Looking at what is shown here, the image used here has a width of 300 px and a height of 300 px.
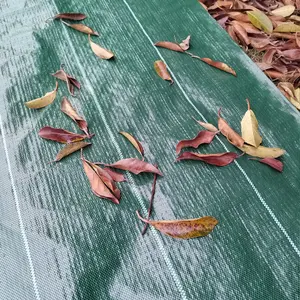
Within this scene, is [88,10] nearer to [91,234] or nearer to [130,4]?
[130,4]

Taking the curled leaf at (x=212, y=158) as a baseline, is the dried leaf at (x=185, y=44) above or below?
above

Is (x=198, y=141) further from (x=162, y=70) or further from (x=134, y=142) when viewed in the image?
(x=162, y=70)

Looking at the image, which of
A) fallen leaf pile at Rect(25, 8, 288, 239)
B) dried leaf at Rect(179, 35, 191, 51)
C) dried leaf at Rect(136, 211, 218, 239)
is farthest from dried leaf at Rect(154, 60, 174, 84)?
dried leaf at Rect(136, 211, 218, 239)

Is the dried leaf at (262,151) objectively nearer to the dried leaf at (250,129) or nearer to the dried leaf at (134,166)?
the dried leaf at (250,129)

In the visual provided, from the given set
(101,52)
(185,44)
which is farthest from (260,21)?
(101,52)

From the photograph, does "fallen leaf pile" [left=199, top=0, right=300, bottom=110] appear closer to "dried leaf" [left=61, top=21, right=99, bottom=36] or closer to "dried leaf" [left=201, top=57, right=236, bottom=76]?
"dried leaf" [left=201, top=57, right=236, bottom=76]

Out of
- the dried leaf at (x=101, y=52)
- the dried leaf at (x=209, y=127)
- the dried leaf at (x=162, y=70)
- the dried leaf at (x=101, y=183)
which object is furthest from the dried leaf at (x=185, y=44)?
the dried leaf at (x=101, y=183)
